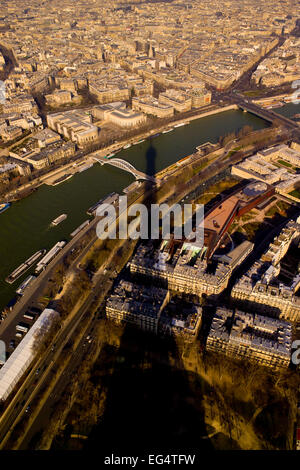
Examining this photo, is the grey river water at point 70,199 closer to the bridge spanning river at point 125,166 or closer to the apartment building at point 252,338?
the bridge spanning river at point 125,166

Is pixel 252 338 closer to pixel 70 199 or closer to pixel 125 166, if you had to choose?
pixel 70 199

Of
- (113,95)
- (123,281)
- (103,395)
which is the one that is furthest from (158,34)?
(103,395)

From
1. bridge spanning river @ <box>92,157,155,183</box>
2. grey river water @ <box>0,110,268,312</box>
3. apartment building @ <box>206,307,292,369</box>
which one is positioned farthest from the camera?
bridge spanning river @ <box>92,157,155,183</box>

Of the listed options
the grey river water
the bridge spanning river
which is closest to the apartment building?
the grey river water

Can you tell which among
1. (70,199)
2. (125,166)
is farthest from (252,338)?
(125,166)

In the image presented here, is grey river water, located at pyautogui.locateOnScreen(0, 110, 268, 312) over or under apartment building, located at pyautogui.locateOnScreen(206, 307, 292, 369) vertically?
over

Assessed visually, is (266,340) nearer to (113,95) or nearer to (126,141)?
(126,141)

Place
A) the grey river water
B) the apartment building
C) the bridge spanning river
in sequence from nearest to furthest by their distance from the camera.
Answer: the apartment building → the grey river water → the bridge spanning river

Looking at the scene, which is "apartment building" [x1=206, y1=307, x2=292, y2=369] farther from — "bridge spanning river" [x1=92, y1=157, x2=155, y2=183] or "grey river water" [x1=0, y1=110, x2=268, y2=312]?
"bridge spanning river" [x1=92, y1=157, x2=155, y2=183]

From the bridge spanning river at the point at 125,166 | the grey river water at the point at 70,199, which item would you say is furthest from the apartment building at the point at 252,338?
the bridge spanning river at the point at 125,166

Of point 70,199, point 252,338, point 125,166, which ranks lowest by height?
point 252,338
